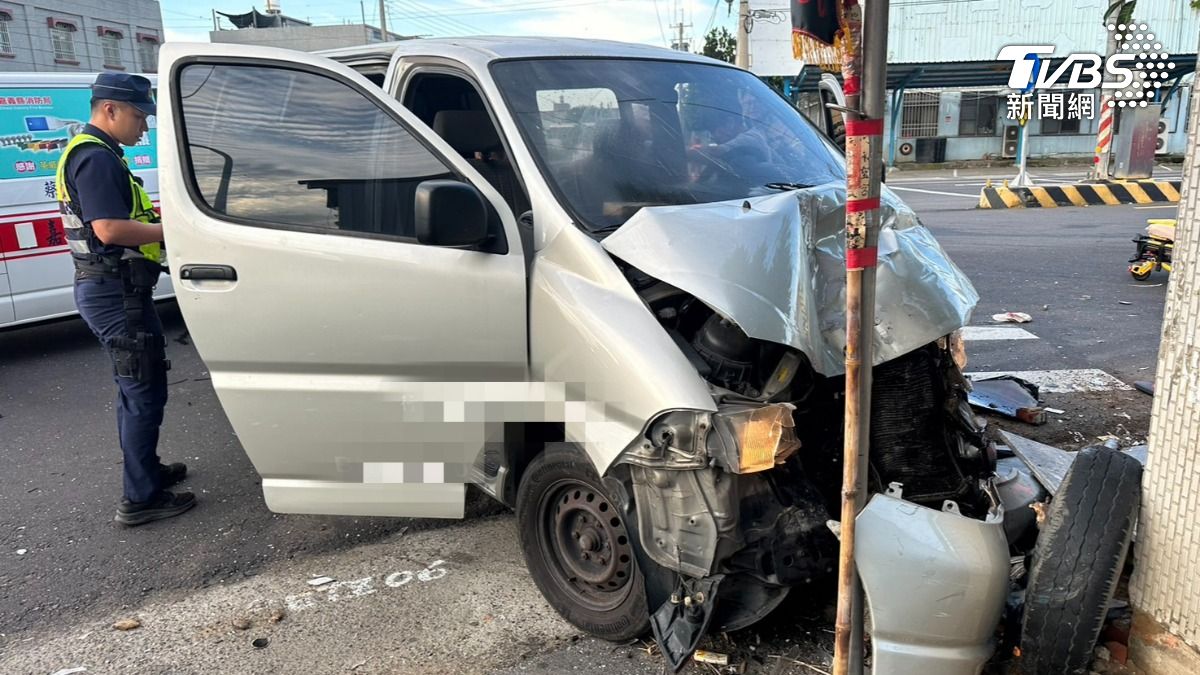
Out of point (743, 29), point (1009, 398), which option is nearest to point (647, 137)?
point (1009, 398)

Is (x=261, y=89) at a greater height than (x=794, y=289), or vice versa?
(x=261, y=89)

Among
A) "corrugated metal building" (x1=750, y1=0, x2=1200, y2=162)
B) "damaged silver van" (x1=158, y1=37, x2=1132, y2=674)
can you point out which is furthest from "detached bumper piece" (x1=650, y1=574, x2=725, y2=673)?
"corrugated metal building" (x1=750, y1=0, x2=1200, y2=162)

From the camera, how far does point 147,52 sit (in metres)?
34.9

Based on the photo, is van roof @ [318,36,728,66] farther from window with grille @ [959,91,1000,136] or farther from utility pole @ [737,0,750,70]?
window with grille @ [959,91,1000,136]

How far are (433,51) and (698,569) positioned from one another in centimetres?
236

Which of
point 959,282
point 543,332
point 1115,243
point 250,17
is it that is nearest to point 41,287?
point 543,332

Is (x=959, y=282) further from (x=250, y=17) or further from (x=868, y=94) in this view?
(x=250, y=17)

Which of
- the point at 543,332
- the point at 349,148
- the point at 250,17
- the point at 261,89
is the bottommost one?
the point at 543,332

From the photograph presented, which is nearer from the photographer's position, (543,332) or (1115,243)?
(543,332)

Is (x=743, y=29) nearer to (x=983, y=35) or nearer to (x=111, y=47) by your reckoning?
(x=983, y=35)

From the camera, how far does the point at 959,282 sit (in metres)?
3.00

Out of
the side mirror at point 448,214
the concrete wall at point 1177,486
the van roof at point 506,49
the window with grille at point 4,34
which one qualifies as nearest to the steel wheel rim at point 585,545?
the side mirror at point 448,214

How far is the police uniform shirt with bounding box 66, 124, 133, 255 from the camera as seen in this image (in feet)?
12.7

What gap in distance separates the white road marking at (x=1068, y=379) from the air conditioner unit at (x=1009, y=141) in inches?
1020
